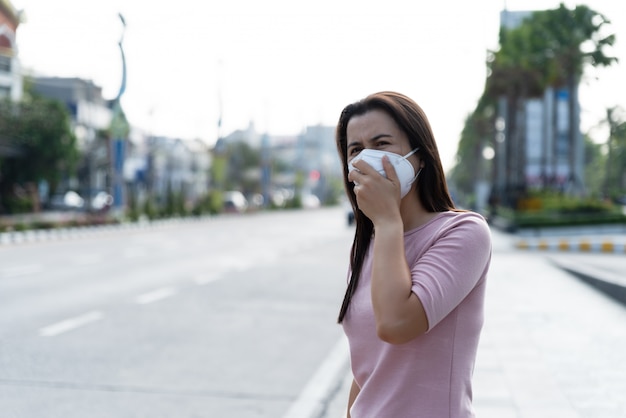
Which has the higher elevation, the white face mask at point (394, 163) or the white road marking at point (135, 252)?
the white face mask at point (394, 163)

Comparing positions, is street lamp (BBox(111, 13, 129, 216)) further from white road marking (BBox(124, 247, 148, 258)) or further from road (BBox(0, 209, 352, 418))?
road (BBox(0, 209, 352, 418))

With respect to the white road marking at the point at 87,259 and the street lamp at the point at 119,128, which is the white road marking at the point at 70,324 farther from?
the street lamp at the point at 119,128

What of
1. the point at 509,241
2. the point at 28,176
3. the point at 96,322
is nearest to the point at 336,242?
the point at 509,241

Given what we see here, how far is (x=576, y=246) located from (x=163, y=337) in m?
16.5

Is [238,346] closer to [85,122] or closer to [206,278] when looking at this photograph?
[206,278]

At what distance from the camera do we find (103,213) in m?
38.8

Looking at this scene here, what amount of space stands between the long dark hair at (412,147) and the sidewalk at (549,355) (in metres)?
3.12

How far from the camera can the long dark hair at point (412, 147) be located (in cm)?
196

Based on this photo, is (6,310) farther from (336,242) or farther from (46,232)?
(46,232)

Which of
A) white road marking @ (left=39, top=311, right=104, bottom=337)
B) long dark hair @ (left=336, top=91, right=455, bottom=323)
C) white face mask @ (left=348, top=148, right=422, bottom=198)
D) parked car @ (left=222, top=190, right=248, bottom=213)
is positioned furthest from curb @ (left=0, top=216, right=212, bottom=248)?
white face mask @ (left=348, top=148, right=422, bottom=198)

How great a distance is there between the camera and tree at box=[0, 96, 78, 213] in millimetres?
49969

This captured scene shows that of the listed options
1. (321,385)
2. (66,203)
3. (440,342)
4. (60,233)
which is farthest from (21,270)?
(66,203)

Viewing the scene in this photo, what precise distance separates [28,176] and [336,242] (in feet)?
99.8

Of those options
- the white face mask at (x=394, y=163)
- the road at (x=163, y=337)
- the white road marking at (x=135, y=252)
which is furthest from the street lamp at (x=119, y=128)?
the white face mask at (x=394, y=163)
